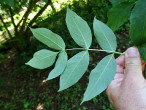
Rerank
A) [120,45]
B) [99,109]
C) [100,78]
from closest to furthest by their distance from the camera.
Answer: [100,78] → [99,109] → [120,45]

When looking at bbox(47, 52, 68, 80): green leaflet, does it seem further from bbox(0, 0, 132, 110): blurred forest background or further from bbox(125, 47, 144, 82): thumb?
bbox(0, 0, 132, 110): blurred forest background

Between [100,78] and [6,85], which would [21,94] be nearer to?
[6,85]

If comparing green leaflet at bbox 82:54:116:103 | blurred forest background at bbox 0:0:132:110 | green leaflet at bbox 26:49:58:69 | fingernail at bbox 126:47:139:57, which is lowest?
blurred forest background at bbox 0:0:132:110

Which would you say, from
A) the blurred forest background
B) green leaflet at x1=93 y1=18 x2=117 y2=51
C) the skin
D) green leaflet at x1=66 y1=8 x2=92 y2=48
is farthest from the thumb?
the blurred forest background

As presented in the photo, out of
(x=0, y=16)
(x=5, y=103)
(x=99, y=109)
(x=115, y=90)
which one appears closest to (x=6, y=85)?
(x=5, y=103)

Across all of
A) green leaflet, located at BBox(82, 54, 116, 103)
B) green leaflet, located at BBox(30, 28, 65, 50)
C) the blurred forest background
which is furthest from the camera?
the blurred forest background

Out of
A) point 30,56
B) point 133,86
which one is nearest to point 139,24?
point 133,86
